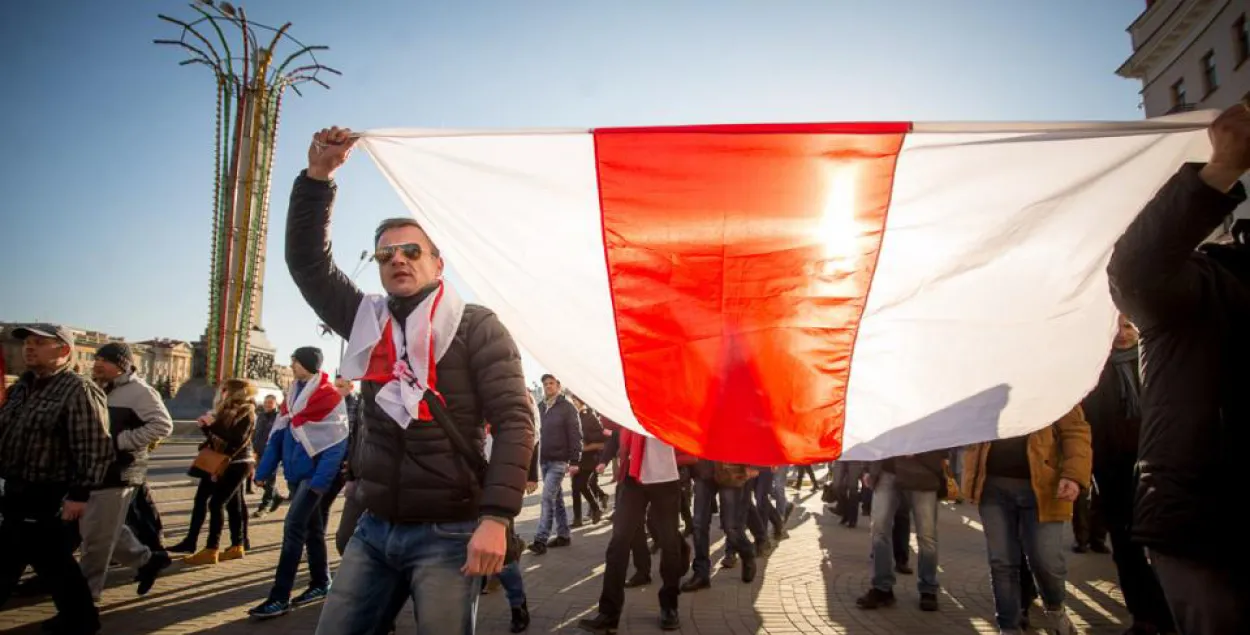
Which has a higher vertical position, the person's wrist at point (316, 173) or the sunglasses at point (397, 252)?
the person's wrist at point (316, 173)

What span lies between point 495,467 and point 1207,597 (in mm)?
2153

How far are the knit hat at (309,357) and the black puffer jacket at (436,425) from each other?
4126 millimetres

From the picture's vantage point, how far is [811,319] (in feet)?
9.38

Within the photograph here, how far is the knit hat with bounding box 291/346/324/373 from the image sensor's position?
21.4 feet

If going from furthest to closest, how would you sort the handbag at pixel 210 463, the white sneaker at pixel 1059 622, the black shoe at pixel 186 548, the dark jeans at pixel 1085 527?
the dark jeans at pixel 1085 527
the black shoe at pixel 186 548
the handbag at pixel 210 463
the white sneaker at pixel 1059 622

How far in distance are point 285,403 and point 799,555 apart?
633 cm

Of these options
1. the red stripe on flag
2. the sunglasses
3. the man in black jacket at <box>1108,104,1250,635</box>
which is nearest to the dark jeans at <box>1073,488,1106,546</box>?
the red stripe on flag

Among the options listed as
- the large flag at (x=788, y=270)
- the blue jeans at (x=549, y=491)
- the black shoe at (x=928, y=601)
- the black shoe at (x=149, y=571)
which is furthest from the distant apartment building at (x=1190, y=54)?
the black shoe at (x=149, y=571)

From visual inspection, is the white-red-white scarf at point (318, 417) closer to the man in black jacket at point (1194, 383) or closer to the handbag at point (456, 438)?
the handbag at point (456, 438)

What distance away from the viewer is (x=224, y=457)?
23.7ft

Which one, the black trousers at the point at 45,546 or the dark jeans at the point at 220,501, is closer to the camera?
the black trousers at the point at 45,546

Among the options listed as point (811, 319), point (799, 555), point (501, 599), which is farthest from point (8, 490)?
point (799, 555)

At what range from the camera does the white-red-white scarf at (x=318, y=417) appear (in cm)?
583

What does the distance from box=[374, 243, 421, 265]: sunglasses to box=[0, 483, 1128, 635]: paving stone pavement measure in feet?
11.6
